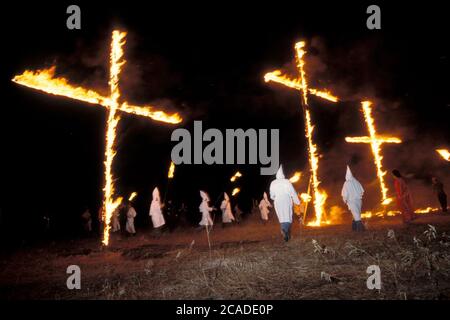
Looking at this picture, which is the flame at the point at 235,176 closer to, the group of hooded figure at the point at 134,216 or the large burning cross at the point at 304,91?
the group of hooded figure at the point at 134,216

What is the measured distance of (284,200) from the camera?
9008mm

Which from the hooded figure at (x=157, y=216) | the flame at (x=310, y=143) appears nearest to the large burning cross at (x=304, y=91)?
the flame at (x=310, y=143)

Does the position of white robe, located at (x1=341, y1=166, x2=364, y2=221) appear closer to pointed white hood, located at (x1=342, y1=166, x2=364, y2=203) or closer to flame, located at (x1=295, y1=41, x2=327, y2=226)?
pointed white hood, located at (x1=342, y1=166, x2=364, y2=203)

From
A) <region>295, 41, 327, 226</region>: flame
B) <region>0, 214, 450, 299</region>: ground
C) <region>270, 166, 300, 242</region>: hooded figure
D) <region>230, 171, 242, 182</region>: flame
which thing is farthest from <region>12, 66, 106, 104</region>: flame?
<region>230, 171, 242, 182</region>: flame

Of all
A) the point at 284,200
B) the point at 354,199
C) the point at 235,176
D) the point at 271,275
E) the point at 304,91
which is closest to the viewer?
the point at 271,275

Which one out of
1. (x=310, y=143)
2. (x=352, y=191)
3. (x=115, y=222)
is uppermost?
(x=310, y=143)

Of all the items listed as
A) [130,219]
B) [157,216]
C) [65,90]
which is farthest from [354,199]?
[130,219]

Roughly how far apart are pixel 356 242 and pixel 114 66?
8315mm

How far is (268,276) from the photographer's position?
5000 millimetres

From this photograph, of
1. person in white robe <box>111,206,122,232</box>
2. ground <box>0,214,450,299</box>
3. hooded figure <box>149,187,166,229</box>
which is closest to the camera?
ground <box>0,214,450,299</box>

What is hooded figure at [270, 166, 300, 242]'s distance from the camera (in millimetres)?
8773

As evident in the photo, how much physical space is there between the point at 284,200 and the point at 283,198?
0.07 m

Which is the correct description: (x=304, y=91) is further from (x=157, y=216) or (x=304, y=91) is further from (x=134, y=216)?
(x=134, y=216)

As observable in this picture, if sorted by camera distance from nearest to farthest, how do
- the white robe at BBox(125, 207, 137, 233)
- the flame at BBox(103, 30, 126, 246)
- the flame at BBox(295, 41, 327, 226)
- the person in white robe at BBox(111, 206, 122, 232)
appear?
the flame at BBox(103, 30, 126, 246) < the flame at BBox(295, 41, 327, 226) < the white robe at BBox(125, 207, 137, 233) < the person in white robe at BBox(111, 206, 122, 232)
